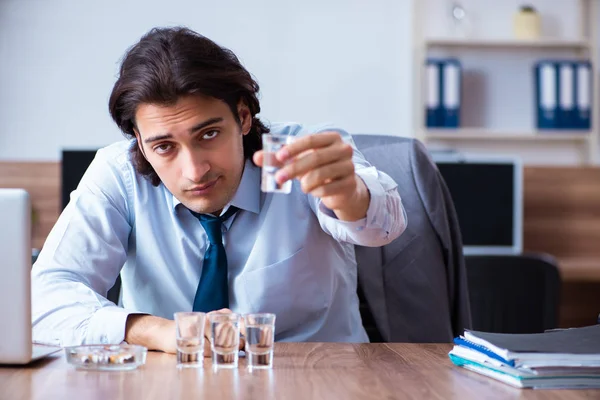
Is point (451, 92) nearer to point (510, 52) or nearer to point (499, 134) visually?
point (499, 134)

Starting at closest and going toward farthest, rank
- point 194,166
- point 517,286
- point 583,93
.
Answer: point 194,166 → point 517,286 → point 583,93

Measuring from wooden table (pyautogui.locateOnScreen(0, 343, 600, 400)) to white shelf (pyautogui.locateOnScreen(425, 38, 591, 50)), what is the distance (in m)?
2.75

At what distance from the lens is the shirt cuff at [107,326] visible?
1345 mm

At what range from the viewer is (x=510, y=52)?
12.7 ft

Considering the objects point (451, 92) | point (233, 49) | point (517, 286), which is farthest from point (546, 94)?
point (517, 286)

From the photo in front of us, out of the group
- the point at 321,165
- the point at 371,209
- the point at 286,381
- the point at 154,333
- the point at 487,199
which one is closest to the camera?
the point at 286,381

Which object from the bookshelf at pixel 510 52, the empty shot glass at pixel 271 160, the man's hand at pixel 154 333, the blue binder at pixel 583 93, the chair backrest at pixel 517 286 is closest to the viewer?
the empty shot glass at pixel 271 160

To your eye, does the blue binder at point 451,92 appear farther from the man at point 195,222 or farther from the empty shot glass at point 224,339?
the empty shot glass at point 224,339

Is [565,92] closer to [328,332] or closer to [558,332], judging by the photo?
[328,332]

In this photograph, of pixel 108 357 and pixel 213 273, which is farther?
pixel 213 273

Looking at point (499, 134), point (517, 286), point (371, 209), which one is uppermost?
point (499, 134)

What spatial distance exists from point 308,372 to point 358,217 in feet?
1.22

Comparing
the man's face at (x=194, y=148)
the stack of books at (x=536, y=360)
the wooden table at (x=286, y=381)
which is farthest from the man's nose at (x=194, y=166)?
the stack of books at (x=536, y=360)

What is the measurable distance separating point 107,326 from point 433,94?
8.56 feet
